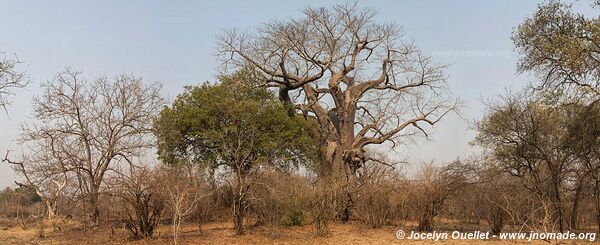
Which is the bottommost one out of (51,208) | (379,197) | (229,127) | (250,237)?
(250,237)

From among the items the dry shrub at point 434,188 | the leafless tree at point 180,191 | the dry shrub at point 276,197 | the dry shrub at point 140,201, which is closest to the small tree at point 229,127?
the dry shrub at point 276,197

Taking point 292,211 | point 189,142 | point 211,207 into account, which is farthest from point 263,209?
point 189,142

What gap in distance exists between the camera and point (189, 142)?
21.0 meters

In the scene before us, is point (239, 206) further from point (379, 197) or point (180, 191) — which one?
point (379, 197)

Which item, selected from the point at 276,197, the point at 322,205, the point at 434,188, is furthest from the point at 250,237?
the point at 434,188

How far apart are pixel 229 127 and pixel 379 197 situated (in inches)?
279

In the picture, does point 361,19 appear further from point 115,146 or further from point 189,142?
point 115,146

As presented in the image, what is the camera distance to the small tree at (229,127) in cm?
1912

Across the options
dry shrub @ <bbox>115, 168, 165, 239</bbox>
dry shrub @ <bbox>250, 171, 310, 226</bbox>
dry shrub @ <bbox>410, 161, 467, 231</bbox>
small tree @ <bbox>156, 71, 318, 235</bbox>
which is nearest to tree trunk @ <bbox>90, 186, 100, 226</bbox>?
dry shrub @ <bbox>115, 168, 165, 239</bbox>

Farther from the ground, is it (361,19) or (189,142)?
(361,19)

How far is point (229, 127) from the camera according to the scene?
19.3 meters

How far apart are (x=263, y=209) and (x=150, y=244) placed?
387 centimetres

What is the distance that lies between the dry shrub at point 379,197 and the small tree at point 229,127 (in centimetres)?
440

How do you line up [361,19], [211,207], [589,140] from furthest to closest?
[361,19] → [211,207] → [589,140]
